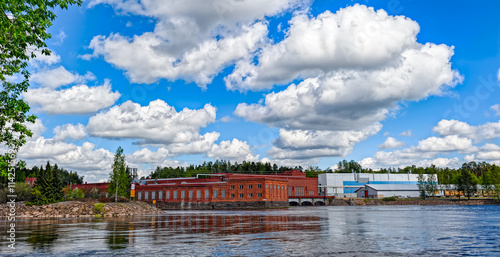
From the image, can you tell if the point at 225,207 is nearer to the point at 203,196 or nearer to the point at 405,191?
the point at 203,196

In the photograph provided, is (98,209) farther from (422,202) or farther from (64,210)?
(422,202)

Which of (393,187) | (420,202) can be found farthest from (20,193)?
(393,187)

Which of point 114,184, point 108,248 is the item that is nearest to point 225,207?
point 114,184

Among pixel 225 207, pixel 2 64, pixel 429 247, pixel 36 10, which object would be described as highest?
pixel 36 10

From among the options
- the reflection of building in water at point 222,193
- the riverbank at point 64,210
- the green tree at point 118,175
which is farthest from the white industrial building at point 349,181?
the riverbank at point 64,210

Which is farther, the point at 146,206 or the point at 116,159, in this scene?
the point at 116,159

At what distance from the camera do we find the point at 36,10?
51.1ft

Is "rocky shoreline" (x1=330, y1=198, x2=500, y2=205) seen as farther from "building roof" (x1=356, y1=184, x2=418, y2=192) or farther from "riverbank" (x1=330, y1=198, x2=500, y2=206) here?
"building roof" (x1=356, y1=184, x2=418, y2=192)

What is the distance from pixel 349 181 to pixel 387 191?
61.9ft

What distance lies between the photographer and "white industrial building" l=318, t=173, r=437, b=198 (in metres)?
181

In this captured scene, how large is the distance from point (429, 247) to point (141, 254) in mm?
14942

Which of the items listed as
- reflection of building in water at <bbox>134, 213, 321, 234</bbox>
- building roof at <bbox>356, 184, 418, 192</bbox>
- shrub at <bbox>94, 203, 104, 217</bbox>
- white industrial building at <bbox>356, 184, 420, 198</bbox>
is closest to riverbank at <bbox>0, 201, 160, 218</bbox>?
shrub at <bbox>94, 203, 104, 217</bbox>

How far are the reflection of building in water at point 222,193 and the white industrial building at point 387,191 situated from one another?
58.2 meters

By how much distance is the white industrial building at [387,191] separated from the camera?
576ft
